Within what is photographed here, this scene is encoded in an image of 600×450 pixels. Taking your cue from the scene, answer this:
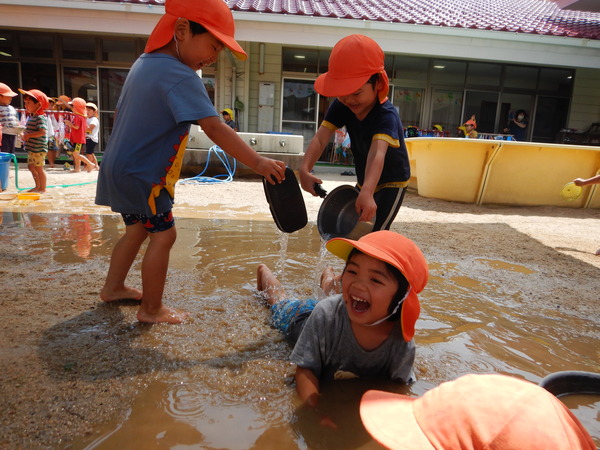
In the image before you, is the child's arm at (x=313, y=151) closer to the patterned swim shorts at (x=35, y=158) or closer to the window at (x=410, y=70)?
the patterned swim shorts at (x=35, y=158)

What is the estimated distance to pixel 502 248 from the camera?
14.7ft

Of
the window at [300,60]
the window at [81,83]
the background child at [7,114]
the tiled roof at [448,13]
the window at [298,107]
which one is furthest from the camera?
the window at [298,107]

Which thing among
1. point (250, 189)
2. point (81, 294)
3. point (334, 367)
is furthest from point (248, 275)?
point (250, 189)

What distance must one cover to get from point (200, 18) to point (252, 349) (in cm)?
155

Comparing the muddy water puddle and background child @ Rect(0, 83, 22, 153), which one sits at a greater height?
background child @ Rect(0, 83, 22, 153)

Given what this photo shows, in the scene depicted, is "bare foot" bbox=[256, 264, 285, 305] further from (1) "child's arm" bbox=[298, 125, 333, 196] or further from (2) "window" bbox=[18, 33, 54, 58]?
(2) "window" bbox=[18, 33, 54, 58]

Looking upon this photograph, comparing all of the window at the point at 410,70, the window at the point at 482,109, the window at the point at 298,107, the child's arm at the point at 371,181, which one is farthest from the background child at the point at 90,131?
the window at the point at 482,109

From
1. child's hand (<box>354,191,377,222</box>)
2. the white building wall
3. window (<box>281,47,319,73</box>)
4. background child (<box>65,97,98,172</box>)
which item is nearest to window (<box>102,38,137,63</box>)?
background child (<box>65,97,98,172</box>)

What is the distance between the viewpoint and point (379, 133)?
8.11 ft

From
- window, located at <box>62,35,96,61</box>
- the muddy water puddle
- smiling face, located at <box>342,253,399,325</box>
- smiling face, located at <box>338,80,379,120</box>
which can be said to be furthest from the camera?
window, located at <box>62,35,96,61</box>

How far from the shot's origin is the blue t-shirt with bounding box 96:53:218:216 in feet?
6.82

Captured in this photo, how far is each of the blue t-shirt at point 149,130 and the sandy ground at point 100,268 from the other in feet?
2.19

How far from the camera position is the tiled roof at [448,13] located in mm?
11336

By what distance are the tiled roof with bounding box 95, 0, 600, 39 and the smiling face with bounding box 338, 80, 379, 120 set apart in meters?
9.19
